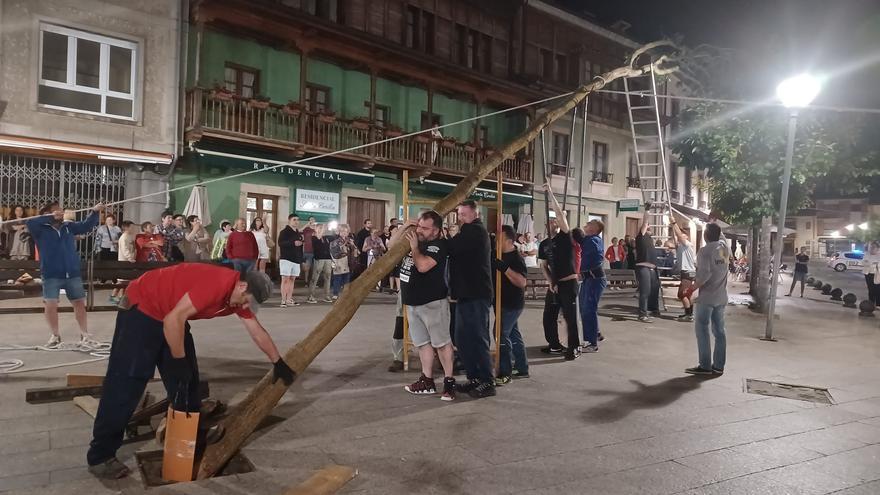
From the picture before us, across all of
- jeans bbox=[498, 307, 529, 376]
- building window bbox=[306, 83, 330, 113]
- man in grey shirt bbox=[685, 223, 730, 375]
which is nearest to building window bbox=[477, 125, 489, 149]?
building window bbox=[306, 83, 330, 113]

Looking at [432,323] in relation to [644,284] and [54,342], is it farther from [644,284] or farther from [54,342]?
[644,284]

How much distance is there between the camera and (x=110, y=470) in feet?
12.1

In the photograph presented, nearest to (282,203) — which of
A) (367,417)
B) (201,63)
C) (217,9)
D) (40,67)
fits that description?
(201,63)

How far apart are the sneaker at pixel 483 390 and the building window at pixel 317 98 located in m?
14.5

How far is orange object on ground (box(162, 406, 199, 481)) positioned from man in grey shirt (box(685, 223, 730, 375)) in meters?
5.77

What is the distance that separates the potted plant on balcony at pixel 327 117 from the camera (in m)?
18.0

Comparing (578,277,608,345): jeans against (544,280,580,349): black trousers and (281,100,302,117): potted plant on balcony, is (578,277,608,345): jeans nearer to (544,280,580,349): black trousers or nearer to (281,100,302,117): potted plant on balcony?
(544,280,580,349): black trousers

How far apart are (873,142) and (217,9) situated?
15.8 metres

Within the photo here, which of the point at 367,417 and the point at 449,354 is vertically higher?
the point at 449,354

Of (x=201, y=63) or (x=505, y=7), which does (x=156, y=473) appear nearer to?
(x=201, y=63)

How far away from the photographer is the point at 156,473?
3.75 meters

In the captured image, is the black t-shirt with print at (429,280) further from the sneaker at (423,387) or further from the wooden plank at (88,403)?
the wooden plank at (88,403)

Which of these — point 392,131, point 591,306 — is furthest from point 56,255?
point 392,131

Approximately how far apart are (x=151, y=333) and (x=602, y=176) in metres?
26.4
